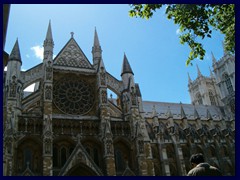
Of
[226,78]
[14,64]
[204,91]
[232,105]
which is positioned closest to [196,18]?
[14,64]

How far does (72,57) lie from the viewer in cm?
2880

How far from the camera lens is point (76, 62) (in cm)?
2855

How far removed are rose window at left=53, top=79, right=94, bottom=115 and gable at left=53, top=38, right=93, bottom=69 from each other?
2.12 meters

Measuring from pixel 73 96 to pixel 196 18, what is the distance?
16.3 metres

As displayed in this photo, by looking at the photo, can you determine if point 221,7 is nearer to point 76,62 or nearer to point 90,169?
point 90,169

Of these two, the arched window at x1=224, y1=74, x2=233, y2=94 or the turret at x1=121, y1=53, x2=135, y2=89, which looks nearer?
the turret at x1=121, y1=53, x2=135, y2=89

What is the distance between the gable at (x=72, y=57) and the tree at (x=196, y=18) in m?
16.5

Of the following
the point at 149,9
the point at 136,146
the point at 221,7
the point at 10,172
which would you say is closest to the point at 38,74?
the point at 10,172

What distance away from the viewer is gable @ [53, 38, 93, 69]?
1098 inches

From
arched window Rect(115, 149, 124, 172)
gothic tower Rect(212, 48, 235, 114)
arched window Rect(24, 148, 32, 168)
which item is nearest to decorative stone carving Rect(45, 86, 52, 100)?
arched window Rect(24, 148, 32, 168)

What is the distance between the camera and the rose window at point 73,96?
25422 millimetres

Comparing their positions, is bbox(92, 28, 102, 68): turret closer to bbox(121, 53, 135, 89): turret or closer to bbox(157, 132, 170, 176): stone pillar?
bbox(121, 53, 135, 89): turret
